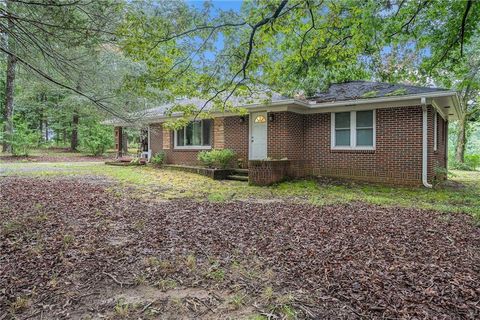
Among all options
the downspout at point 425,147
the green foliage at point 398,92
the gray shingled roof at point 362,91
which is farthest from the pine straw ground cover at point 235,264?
the gray shingled roof at point 362,91

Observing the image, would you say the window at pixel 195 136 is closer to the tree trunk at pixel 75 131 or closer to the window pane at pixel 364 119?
the window pane at pixel 364 119

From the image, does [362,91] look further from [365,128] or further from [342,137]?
[342,137]

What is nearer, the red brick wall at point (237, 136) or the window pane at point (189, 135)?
the red brick wall at point (237, 136)

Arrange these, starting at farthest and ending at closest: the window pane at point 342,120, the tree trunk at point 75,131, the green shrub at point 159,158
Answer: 1. the tree trunk at point 75,131
2. the green shrub at point 159,158
3. the window pane at point 342,120

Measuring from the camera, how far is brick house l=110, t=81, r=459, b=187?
369 inches

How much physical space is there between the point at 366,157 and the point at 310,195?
10.8ft

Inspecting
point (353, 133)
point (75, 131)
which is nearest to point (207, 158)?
point (353, 133)

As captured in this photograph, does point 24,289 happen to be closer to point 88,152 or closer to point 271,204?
point 271,204

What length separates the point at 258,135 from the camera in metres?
11.6

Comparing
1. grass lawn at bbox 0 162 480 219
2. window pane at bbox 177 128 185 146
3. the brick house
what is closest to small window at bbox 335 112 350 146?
the brick house

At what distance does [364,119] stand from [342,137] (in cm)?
92

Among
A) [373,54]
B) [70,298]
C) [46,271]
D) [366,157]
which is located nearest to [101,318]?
[70,298]

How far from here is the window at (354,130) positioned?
10.2 m

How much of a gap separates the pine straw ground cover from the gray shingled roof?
15.5ft
